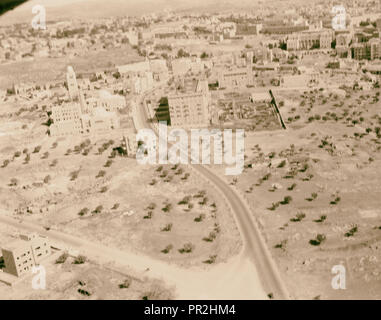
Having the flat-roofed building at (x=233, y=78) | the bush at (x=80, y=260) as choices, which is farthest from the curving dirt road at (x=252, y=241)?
the flat-roofed building at (x=233, y=78)

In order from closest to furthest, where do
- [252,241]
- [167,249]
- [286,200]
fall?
[167,249]
[252,241]
[286,200]

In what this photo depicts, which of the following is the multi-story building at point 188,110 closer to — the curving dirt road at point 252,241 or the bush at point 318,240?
the curving dirt road at point 252,241

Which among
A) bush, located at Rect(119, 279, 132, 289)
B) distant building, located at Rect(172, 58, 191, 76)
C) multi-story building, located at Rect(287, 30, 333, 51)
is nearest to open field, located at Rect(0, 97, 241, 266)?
bush, located at Rect(119, 279, 132, 289)

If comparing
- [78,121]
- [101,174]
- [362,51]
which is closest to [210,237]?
[101,174]

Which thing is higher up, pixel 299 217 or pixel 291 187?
pixel 291 187

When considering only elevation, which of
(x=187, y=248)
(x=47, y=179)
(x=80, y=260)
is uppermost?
(x=47, y=179)

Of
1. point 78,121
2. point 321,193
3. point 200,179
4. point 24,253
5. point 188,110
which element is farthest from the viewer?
point 78,121

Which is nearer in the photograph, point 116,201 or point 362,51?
point 116,201

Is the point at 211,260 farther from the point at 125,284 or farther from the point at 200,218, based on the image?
the point at 200,218
